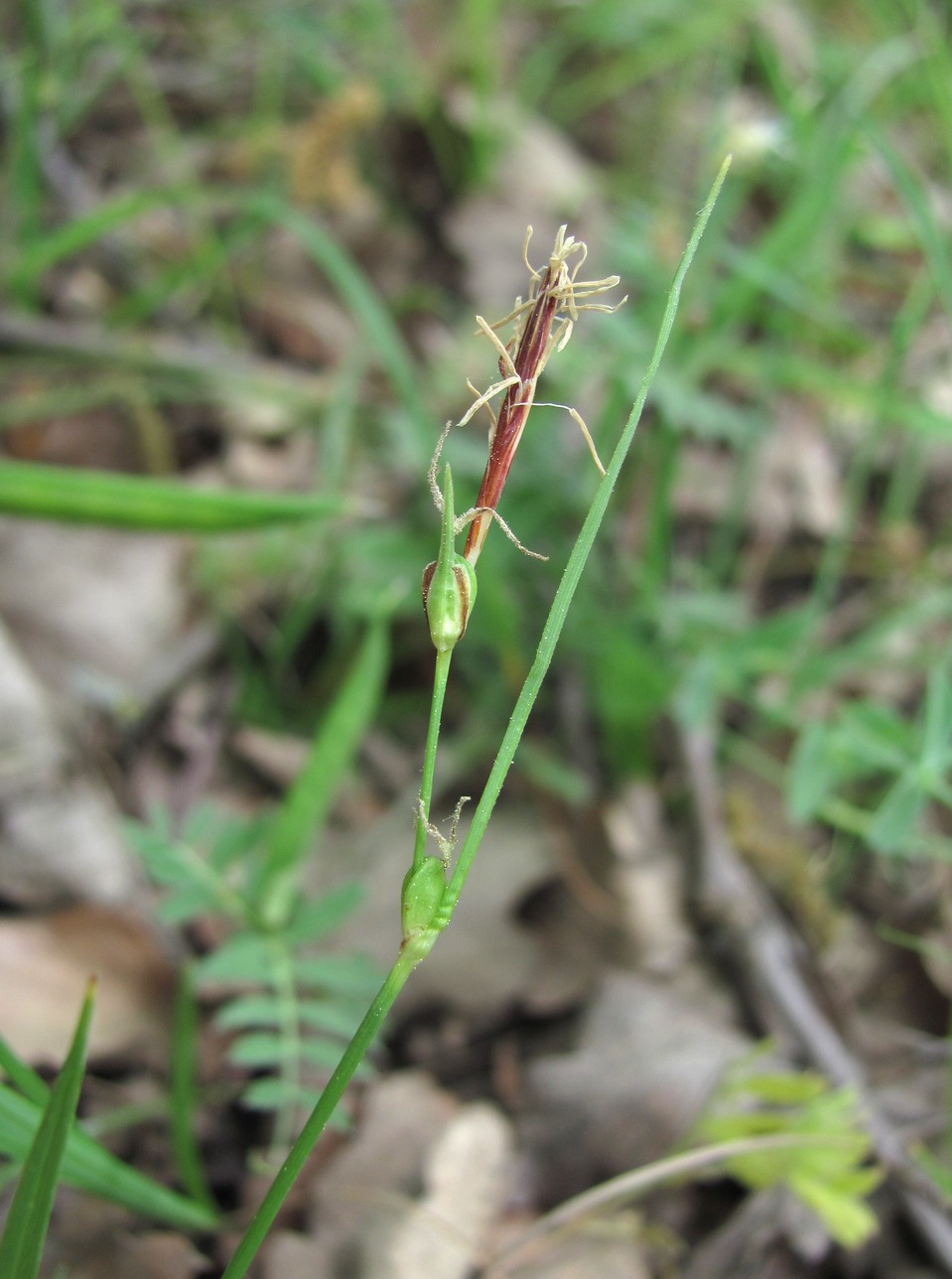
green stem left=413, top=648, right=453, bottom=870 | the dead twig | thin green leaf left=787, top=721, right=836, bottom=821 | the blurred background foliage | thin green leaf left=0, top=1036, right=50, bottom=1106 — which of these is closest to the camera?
green stem left=413, top=648, right=453, bottom=870

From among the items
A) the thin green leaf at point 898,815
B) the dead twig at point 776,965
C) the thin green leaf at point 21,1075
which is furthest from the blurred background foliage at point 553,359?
the thin green leaf at point 21,1075

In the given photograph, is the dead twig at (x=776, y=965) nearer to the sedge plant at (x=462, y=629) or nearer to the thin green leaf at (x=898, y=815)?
the thin green leaf at (x=898, y=815)

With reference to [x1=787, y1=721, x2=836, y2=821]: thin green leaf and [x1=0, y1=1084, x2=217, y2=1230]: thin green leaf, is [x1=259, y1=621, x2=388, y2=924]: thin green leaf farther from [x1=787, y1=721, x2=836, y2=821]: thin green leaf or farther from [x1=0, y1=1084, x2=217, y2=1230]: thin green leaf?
[x1=787, y1=721, x2=836, y2=821]: thin green leaf

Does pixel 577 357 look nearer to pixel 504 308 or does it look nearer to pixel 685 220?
pixel 504 308

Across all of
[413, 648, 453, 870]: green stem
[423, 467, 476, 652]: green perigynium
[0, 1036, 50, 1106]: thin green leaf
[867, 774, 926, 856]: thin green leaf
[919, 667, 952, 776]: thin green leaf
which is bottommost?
[0, 1036, 50, 1106]: thin green leaf

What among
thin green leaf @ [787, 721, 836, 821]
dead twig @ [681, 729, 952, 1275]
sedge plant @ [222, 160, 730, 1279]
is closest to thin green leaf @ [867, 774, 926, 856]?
thin green leaf @ [787, 721, 836, 821]
